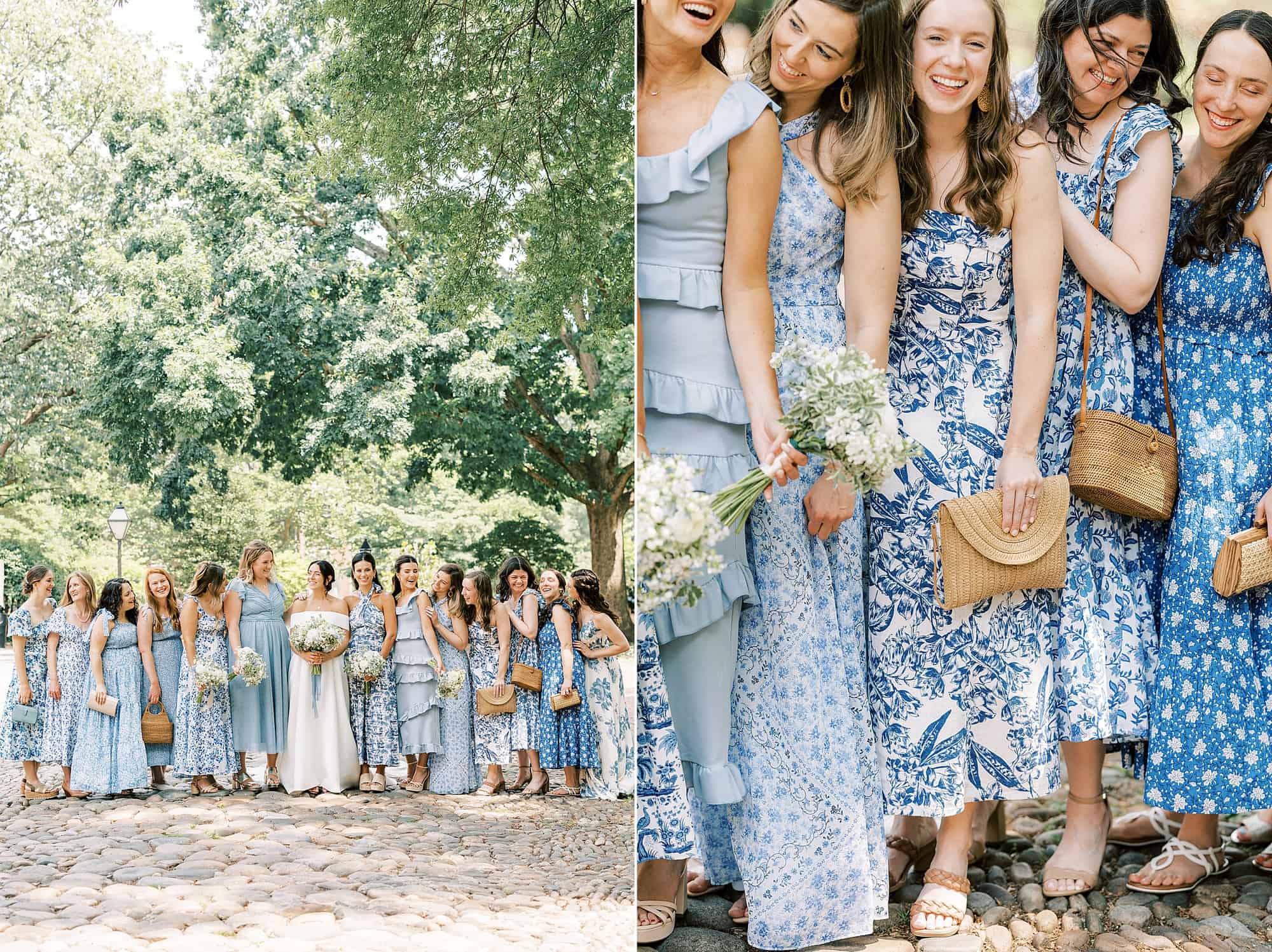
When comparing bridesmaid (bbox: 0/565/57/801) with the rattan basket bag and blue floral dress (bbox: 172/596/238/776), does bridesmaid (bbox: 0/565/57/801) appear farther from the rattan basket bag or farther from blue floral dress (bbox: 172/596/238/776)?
the rattan basket bag

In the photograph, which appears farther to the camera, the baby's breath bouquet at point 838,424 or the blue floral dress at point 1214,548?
the blue floral dress at point 1214,548

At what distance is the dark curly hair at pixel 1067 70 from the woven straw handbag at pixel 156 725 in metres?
3.20

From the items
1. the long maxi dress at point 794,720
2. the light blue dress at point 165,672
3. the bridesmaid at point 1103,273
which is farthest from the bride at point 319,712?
the bridesmaid at point 1103,273

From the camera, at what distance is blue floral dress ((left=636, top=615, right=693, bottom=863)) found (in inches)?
113

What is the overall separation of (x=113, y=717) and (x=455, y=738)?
100 centimetres

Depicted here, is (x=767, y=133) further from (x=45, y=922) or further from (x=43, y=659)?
(x=45, y=922)

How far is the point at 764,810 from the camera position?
9.86ft

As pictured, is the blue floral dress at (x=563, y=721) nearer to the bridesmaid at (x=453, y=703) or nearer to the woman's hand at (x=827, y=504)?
the bridesmaid at (x=453, y=703)

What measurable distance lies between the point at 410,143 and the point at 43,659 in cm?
192

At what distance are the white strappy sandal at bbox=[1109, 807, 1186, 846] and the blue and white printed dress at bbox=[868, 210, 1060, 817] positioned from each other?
1.02m

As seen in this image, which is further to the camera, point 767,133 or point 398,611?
point 398,611

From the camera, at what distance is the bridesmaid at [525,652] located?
10.1 ft

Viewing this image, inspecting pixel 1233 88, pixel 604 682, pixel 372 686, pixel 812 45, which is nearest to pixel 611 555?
pixel 604 682

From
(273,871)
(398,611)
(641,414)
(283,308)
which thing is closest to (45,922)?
(273,871)
